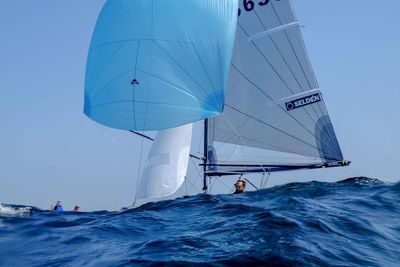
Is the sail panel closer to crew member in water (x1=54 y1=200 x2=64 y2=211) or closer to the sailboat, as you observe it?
the sailboat

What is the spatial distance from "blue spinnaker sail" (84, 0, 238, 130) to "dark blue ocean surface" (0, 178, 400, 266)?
455cm

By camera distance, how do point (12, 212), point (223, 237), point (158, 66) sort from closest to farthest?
1. point (223, 237)
2. point (12, 212)
3. point (158, 66)

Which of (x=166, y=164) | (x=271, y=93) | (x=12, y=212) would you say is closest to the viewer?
(x=12, y=212)

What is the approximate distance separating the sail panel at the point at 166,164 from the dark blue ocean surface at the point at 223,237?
495 centimetres

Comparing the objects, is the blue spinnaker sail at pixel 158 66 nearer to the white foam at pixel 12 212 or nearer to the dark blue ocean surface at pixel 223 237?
the white foam at pixel 12 212

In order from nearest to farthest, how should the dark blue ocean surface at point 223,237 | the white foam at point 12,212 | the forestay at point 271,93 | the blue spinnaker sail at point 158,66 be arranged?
the dark blue ocean surface at point 223,237, the white foam at point 12,212, the blue spinnaker sail at point 158,66, the forestay at point 271,93

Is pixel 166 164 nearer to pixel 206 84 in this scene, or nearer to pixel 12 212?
pixel 206 84

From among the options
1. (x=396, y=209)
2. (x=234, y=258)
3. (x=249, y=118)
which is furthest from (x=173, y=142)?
(x=234, y=258)

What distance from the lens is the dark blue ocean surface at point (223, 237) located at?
250 inches

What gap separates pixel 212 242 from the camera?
284 inches

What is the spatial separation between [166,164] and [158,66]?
13.7 feet

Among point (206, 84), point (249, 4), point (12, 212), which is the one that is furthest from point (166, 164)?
point (249, 4)

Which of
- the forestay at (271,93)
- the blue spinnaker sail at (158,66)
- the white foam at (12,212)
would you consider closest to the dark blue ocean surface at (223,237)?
the white foam at (12,212)

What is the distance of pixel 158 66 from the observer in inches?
605
